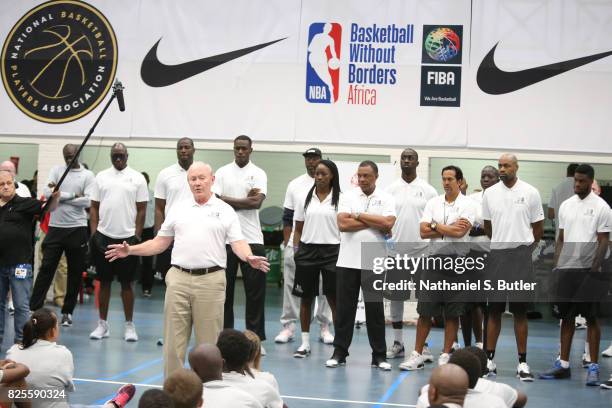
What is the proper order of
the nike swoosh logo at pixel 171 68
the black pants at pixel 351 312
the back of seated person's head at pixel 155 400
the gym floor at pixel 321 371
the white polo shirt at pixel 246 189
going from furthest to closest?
1. the nike swoosh logo at pixel 171 68
2. the white polo shirt at pixel 246 189
3. the black pants at pixel 351 312
4. the gym floor at pixel 321 371
5. the back of seated person's head at pixel 155 400

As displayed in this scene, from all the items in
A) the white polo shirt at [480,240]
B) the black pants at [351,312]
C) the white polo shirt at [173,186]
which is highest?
the white polo shirt at [173,186]

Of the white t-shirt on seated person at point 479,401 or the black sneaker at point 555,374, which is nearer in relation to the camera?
the white t-shirt on seated person at point 479,401

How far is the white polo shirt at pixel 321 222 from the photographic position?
29.3 ft

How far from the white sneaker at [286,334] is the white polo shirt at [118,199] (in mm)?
1981

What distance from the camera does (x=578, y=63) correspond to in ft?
37.8

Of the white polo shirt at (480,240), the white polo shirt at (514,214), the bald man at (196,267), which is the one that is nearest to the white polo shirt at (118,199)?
the bald man at (196,267)

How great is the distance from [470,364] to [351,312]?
4122 millimetres

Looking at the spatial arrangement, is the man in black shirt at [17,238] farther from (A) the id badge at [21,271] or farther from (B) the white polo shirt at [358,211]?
(B) the white polo shirt at [358,211]

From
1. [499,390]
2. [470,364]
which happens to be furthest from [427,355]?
[470,364]

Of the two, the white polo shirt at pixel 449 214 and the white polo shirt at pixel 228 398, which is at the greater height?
the white polo shirt at pixel 449 214

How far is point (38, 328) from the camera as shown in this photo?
5074mm

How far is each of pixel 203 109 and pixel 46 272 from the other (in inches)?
129

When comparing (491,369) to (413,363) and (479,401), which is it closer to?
(413,363)

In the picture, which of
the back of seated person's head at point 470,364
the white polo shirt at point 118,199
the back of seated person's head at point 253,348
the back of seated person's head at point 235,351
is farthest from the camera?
the white polo shirt at point 118,199
